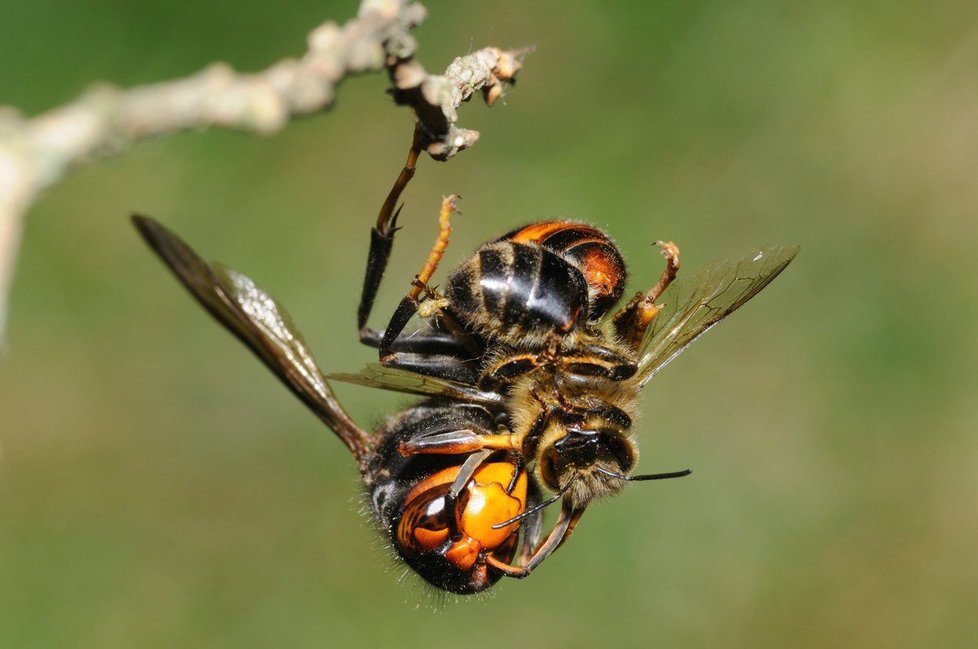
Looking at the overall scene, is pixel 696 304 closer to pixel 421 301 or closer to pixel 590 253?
pixel 590 253

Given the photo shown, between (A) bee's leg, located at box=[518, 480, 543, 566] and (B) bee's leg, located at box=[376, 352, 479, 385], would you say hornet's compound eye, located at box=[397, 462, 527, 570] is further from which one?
(B) bee's leg, located at box=[376, 352, 479, 385]

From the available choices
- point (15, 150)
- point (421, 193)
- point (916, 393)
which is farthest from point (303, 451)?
point (15, 150)

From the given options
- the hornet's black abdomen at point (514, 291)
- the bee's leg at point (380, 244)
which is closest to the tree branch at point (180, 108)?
the bee's leg at point (380, 244)

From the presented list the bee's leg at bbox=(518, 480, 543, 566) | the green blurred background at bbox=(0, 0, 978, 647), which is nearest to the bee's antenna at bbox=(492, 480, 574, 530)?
the bee's leg at bbox=(518, 480, 543, 566)

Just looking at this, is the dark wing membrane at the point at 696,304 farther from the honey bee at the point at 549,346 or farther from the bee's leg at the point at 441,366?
the bee's leg at the point at 441,366

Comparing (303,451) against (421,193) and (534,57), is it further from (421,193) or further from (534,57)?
(534,57)

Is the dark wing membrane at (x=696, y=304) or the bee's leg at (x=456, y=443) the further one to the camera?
the dark wing membrane at (x=696, y=304)
